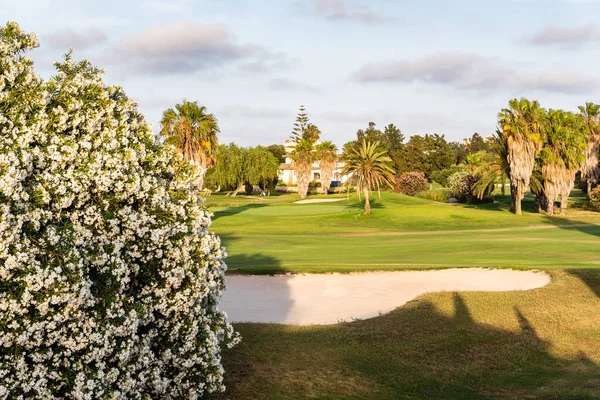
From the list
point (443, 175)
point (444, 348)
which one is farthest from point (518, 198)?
point (443, 175)

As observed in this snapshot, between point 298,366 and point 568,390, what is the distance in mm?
4719

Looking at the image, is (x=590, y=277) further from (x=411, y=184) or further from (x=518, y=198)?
(x=411, y=184)

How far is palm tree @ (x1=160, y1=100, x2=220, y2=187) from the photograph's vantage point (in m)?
61.3

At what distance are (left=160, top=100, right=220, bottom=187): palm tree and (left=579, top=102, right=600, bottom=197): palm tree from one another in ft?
142

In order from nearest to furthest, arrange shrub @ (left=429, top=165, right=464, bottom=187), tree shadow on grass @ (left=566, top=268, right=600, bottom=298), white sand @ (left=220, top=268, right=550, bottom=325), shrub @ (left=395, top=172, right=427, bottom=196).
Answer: white sand @ (left=220, top=268, right=550, bottom=325) → tree shadow on grass @ (left=566, top=268, right=600, bottom=298) → shrub @ (left=395, top=172, right=427, bottom=196) → shrub @ (left=429, top=165, right=464, bottom=187)

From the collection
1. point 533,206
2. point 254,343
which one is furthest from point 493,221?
point 254,343

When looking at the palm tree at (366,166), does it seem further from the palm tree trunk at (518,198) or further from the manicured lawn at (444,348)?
the manicured lawn at (444,348)

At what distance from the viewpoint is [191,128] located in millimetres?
61938

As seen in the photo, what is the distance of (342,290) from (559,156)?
47.3m

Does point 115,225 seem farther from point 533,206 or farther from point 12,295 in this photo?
Result: point 533,206

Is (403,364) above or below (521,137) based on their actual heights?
below

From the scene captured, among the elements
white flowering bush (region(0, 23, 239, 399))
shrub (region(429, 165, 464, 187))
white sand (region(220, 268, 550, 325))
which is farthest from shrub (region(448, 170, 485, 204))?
white flowering bush (region(0, 23, 239, 399))

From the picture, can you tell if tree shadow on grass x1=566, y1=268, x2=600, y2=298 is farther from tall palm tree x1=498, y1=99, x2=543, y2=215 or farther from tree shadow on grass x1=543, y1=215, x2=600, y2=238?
tall palm tree x1=498, y1=99, x2=543, y2=215

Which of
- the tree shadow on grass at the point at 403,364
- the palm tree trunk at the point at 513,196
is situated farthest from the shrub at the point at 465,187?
the tree shadow on grass at the point at 403,364
